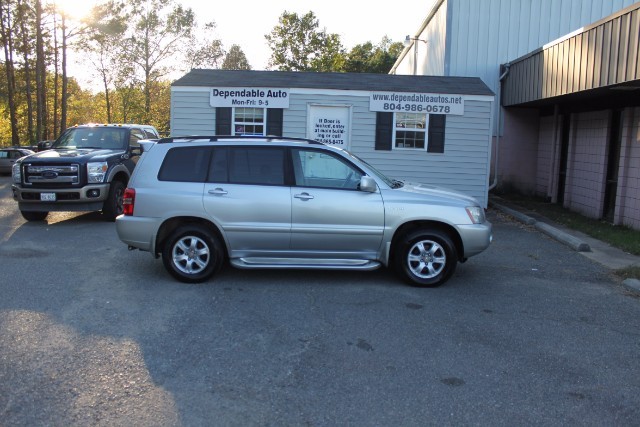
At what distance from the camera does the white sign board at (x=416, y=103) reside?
13797 mm

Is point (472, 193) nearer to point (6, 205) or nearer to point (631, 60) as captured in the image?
point (631, 60)

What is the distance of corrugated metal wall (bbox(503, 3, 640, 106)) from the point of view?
930 cm

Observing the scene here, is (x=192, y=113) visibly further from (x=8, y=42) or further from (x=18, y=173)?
(x=8, y=42)

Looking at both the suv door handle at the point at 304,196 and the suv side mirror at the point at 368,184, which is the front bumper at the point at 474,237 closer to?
the suv side mirror at the point at 368,184

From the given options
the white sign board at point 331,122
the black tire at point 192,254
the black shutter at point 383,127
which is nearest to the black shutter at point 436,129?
the black shutter at point 383,127

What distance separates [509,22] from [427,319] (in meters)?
15.0

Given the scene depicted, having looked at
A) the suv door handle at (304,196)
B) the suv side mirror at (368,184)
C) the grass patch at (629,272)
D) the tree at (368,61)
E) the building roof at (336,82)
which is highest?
the tree at (368,61)

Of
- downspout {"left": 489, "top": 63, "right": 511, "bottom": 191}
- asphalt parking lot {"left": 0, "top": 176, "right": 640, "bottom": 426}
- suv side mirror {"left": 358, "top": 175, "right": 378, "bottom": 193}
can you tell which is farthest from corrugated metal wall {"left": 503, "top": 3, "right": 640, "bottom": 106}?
suv side mirror {"left": 358, "top": 175, "right": 378, "bottom": 193}

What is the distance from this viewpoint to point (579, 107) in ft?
46.8

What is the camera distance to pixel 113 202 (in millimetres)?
11516

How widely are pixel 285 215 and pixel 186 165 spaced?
139 centimetres

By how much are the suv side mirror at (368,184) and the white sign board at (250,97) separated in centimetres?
771

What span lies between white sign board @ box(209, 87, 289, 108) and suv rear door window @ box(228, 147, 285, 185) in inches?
282

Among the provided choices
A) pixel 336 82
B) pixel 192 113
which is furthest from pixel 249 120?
pixel 336 82
